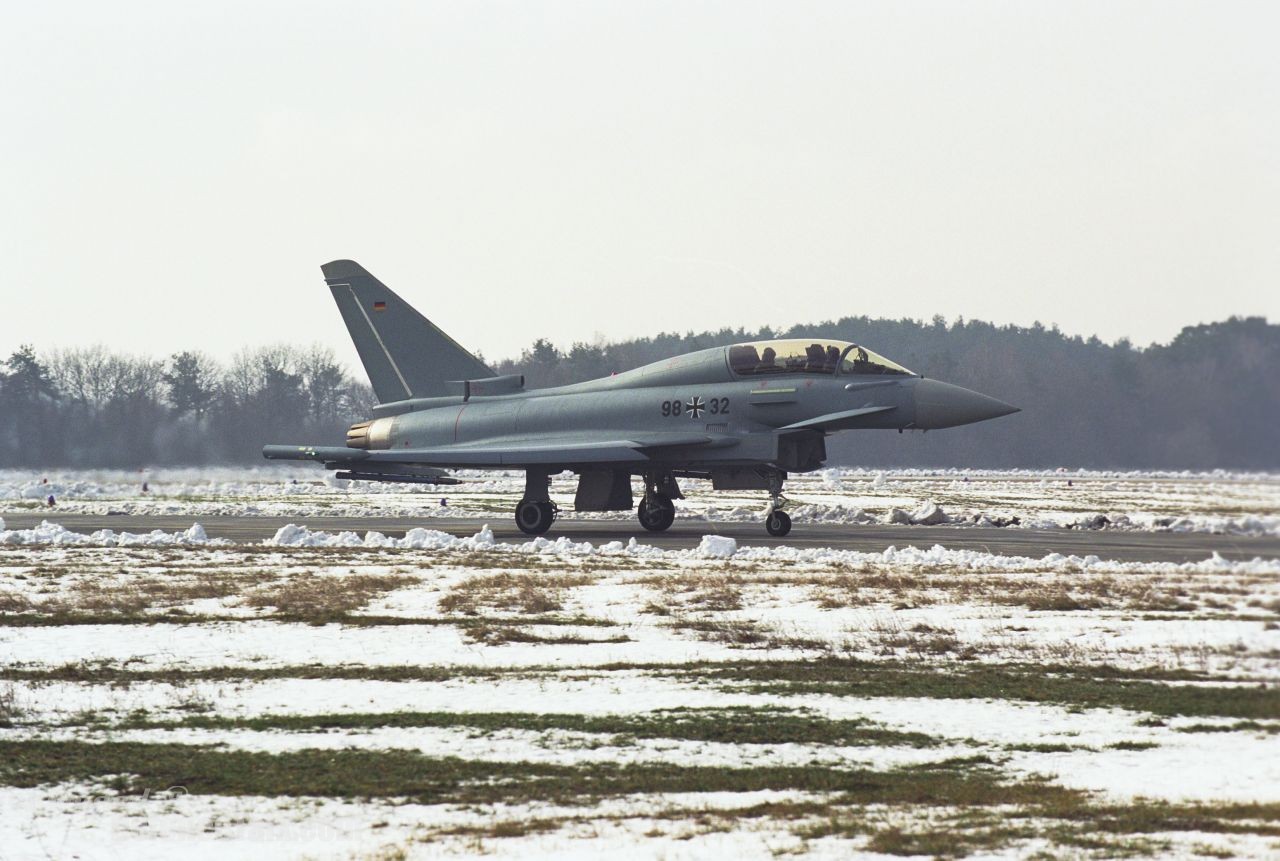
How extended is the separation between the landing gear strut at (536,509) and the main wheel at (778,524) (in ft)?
18.0

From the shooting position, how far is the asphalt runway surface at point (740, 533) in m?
27.0

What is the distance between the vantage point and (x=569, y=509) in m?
45.9

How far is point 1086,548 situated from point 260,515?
27.0 m

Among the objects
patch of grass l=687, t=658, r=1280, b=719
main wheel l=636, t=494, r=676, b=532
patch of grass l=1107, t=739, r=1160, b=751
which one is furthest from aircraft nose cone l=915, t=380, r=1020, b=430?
patch of grass l=1107, t=739, r=1160, b=751

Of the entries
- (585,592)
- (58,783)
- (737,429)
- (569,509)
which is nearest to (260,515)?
(569,509)

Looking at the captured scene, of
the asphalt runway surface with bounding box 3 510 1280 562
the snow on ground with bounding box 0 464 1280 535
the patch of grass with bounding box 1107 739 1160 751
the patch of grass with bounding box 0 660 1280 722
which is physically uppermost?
the snow on ground with bounding box 0 464 1280 535

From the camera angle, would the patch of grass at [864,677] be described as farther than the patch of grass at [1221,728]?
Yes

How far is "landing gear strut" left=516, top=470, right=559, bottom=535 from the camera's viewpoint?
3247 cm

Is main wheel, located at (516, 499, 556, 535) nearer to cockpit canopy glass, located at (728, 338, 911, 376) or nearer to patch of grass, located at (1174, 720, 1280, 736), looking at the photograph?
cockpit canopy glass, located at (728, 338, 911, 376)

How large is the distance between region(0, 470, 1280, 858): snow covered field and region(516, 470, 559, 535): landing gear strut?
35.6 ft

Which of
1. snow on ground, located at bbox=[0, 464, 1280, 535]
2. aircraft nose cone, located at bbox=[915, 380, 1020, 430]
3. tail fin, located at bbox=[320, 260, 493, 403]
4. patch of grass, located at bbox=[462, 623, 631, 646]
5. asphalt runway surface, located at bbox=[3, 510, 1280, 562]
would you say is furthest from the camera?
snow on ground, located at bbox=[0, 464, 1280, 535]

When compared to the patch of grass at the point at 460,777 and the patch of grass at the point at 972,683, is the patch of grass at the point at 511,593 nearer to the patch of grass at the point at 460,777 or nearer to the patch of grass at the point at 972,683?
the patch of grass at the point at 972,683

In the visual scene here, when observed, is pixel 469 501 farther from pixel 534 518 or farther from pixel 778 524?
pixel 778 524

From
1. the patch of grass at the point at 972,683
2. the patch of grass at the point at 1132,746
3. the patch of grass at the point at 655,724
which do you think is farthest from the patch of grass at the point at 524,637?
the patch of grass at the point at 1132,746
